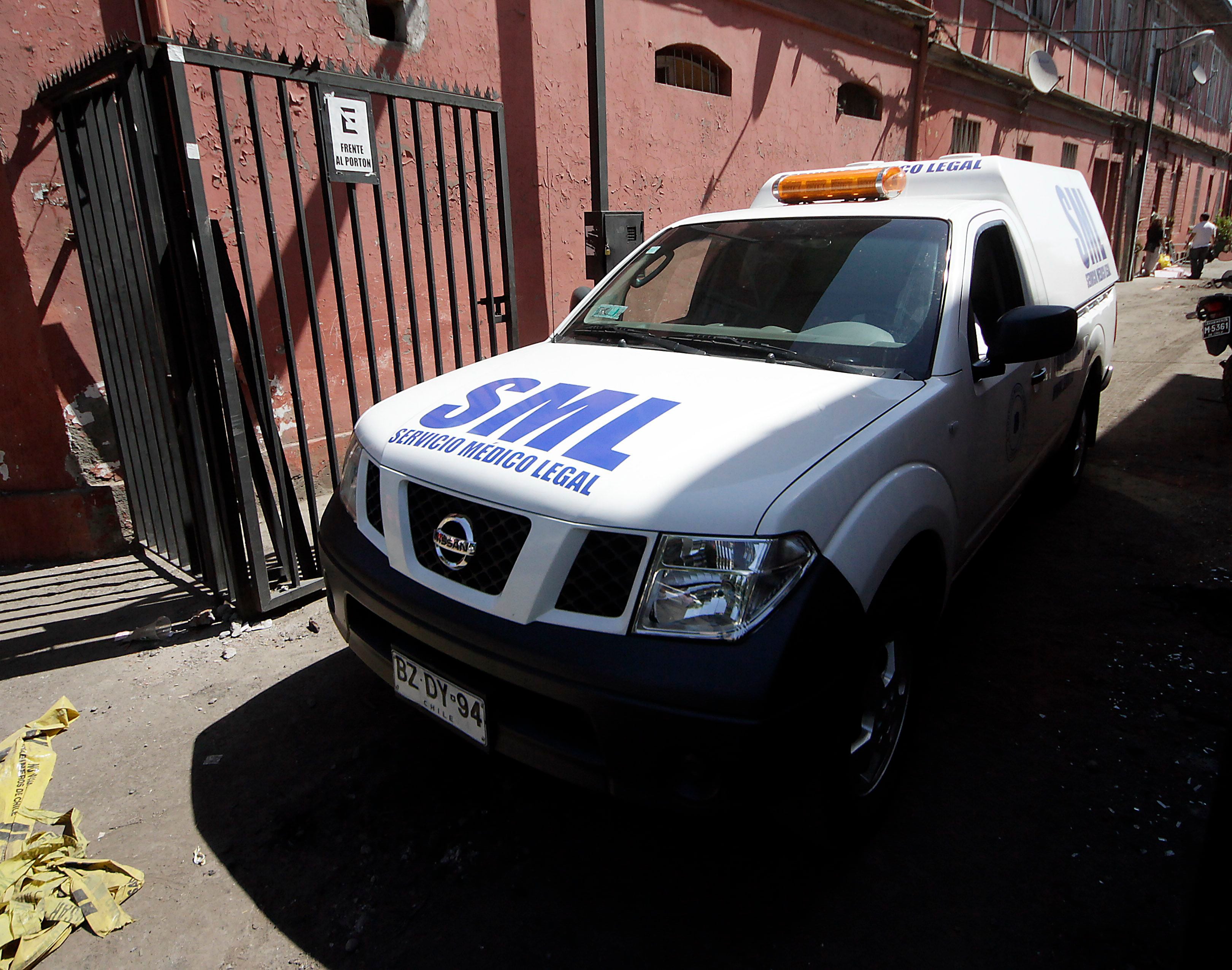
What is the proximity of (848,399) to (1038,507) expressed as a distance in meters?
3.25

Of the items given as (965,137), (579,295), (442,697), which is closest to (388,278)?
(579,295)

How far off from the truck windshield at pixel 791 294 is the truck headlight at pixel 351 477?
1.02 m

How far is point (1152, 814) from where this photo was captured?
242cm

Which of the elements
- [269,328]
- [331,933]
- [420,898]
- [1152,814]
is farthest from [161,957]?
[269,328]

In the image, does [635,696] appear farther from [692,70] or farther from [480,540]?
[692,70]

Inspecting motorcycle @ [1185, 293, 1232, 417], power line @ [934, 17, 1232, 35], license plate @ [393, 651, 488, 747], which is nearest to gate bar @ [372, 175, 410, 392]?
license plate @ [393, 651, 488, 747]

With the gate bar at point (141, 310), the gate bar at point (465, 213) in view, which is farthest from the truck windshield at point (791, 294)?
the gate bar at point (141, 310)

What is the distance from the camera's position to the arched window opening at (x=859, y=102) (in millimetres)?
10297

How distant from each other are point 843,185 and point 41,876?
151 inches

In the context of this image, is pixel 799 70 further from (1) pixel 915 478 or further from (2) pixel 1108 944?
(2) pixel 1108 944

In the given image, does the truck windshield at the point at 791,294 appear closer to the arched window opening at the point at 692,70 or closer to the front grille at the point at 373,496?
the front grille at the point at 373,496

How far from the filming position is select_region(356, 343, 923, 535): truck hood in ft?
6.16

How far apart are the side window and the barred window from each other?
35.5 feet

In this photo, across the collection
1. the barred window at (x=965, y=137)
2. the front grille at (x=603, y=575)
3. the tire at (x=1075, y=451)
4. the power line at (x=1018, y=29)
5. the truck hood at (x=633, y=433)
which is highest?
the power line at (x=1018, y=29)
